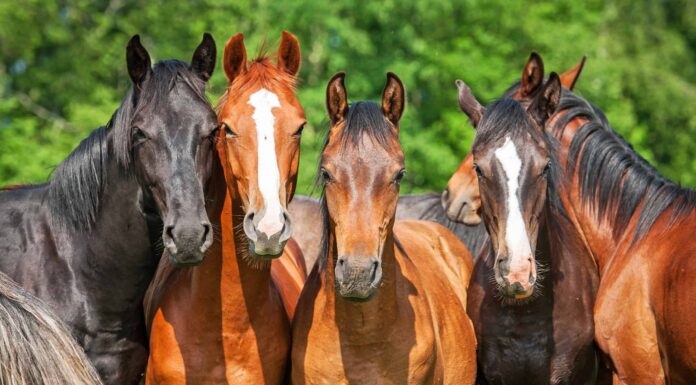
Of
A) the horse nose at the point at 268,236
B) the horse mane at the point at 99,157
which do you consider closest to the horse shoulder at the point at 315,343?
the horse nose at the point at 268,236

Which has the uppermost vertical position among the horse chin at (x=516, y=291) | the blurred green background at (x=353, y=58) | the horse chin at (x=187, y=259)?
the blurred green background at (x=353, y=58)

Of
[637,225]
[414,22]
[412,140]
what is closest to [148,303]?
[637,225]

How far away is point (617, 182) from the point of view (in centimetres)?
600

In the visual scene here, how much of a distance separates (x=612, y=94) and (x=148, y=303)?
15788 mm

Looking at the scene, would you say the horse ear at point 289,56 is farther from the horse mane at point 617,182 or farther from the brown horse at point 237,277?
the horse mane at point 617,182

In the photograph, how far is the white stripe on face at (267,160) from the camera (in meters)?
4.50

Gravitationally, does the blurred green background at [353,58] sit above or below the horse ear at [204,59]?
above

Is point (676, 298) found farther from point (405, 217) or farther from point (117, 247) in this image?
point (405, 217)

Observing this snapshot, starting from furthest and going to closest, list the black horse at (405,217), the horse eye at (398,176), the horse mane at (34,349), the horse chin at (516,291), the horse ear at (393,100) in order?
the black horse at (405,217)
the horse ear at (393,100)
the horse chin at (516,291)
the horse eye at (398,176)
the horse mane at (34,349)

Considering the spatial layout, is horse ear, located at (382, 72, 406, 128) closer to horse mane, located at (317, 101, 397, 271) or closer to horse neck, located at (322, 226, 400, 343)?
horse mane, located at (317, 101, 397, 271)

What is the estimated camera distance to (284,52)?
5242 millimetres

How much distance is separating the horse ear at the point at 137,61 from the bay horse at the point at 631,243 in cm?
250

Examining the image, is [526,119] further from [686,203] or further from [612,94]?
[612,94]

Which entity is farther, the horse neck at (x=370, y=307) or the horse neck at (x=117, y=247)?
the horse neck at (x=117, y=247)
